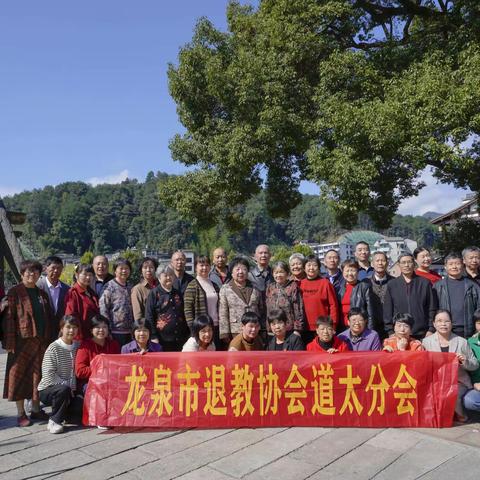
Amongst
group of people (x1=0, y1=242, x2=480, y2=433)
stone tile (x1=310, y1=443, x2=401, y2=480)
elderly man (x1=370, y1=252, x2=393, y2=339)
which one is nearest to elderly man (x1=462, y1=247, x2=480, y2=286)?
group of people (x1=0, y1=242, x2=480, y2=433)

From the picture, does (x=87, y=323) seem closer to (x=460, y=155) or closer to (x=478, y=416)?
(x=478, y=416)

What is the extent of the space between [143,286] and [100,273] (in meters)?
0.63

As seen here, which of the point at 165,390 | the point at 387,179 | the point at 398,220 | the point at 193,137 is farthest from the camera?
the point at 398,220

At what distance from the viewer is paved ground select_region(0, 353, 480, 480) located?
3504 mm

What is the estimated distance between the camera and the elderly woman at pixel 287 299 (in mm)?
5234

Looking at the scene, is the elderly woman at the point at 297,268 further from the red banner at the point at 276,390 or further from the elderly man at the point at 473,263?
the elderly man at the point at 473,263

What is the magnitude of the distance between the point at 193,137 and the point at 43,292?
405 inches

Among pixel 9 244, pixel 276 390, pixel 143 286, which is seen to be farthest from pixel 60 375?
pixel 9 244

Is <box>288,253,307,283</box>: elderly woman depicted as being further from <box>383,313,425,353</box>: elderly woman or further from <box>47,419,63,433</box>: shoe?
<box>47,419,63,433</box>: shoe

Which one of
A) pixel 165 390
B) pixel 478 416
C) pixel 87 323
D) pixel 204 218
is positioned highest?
pixel 204 218

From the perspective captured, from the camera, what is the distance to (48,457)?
3850 mm

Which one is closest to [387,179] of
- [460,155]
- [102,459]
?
[460,155]

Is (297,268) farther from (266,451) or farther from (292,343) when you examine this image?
(266,451)

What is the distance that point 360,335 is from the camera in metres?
4.86
